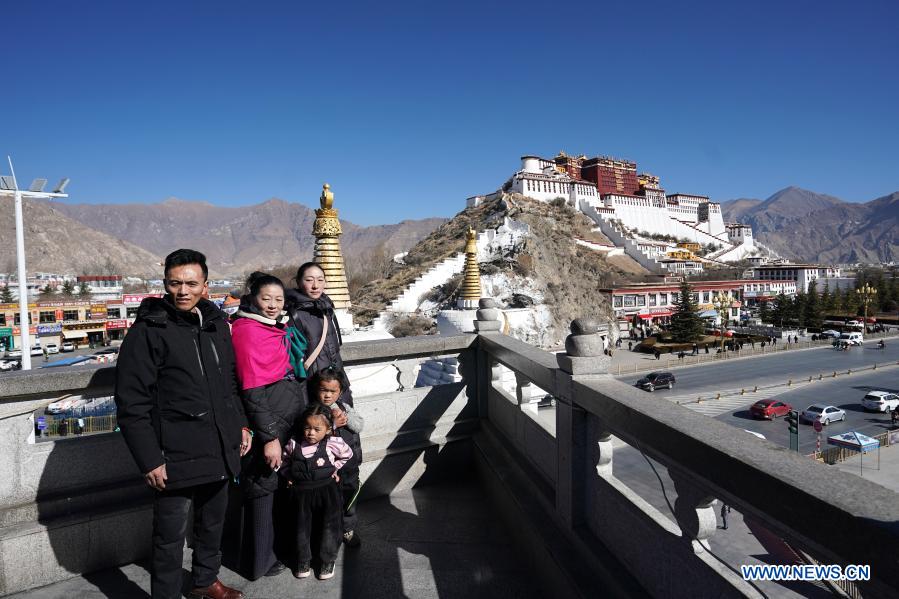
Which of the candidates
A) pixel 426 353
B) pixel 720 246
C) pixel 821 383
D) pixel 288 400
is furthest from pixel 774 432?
pixel 720 246

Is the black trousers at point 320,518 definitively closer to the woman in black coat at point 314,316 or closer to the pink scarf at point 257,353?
the woman in black coat at point 314,316

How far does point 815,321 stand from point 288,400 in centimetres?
5922

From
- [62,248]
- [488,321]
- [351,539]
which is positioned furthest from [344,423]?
[62,248]

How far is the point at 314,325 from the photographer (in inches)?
143

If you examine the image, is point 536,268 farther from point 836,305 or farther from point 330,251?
point 330,251

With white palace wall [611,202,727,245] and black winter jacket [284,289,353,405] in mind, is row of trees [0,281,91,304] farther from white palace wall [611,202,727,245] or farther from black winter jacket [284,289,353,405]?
white palace wall [611,202,727,245]

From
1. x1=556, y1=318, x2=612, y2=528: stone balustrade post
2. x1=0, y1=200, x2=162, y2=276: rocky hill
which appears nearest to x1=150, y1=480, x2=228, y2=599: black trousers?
x1=556, y1=318, x2=612, y2=528: stone balustrade post

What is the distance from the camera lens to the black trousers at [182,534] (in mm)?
2777

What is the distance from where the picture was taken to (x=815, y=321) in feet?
162

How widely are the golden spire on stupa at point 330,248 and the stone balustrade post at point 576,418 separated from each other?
9041mm

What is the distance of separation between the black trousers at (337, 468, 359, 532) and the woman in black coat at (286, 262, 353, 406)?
0.50 metres

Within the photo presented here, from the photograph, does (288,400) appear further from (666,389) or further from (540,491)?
(666,389)

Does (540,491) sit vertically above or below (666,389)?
above

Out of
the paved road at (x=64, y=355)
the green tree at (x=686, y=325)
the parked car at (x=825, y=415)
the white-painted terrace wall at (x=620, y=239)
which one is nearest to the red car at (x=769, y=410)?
the parked car at (x=825, y=415)
